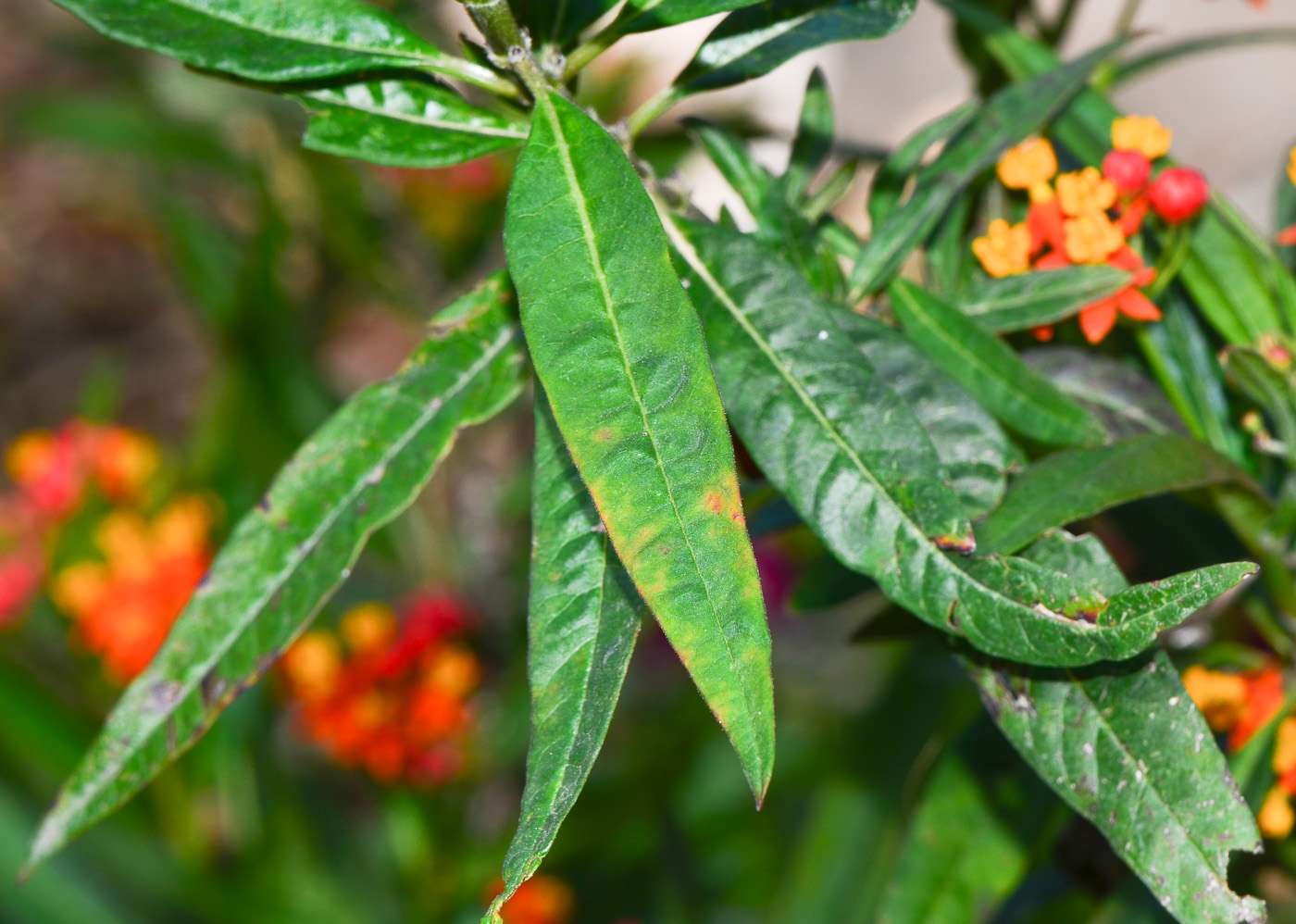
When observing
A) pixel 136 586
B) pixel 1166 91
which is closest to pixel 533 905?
pixel 136 586

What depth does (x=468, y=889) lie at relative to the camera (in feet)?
5.60

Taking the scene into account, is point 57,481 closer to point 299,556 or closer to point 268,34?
point 299,556

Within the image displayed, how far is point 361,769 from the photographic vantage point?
1.85 m

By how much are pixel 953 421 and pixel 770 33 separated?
30 cm

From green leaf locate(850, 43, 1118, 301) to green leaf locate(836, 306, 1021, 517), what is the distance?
0.10m

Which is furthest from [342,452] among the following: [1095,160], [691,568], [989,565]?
[1095,160]

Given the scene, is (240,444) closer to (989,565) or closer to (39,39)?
(39,39)

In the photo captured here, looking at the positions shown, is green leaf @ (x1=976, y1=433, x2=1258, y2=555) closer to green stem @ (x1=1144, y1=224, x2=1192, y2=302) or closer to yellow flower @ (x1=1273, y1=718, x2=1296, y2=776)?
green stem @ (x1=1144, y1=224, x2=1192, y2=302)

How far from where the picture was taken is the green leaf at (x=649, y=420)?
53 cm

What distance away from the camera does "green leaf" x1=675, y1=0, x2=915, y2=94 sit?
0.76 m

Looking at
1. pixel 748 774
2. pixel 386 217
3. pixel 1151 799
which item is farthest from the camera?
pixel 386 217

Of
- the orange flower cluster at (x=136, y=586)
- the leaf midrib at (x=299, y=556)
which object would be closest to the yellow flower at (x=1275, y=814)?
the leaf midrib at (x=299, y=556)

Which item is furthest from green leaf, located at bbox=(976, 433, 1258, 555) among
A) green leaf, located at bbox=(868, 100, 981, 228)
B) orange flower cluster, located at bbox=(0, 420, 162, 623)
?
orange flower cluster, located at bbox=(0, 420, 162, 623)

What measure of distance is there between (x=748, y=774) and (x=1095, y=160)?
659 mm
